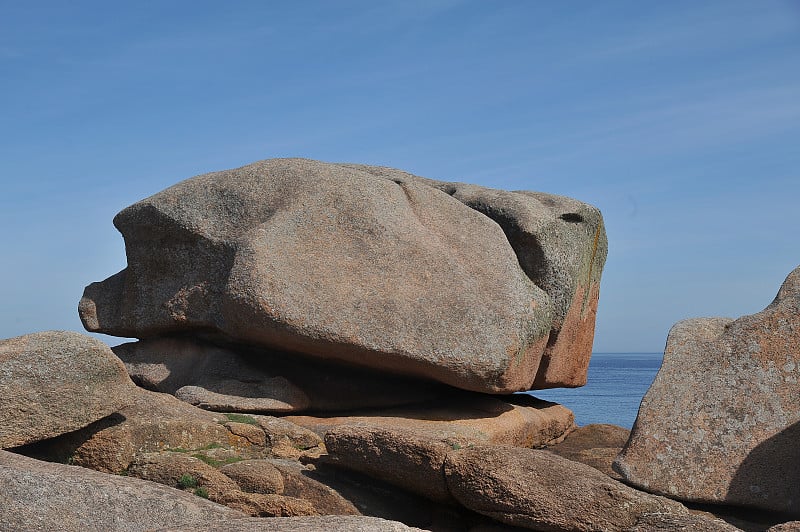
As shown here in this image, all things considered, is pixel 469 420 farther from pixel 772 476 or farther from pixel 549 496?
pixel 549 496

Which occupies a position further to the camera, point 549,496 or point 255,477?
point 255,477

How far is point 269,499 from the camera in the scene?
31.1ft

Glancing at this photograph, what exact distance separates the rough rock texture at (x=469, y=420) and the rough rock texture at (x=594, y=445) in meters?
0.45

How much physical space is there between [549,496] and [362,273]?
20.1 feet

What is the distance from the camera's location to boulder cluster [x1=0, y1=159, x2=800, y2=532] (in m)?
9.32

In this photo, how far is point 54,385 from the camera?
10273 millimetres

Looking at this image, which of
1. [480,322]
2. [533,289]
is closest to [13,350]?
[480,322]

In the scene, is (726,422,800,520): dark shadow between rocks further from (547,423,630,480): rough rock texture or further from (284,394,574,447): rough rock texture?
(284,394,574,447): rough rock texture

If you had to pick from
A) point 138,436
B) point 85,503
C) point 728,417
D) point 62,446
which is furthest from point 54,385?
point 728,417

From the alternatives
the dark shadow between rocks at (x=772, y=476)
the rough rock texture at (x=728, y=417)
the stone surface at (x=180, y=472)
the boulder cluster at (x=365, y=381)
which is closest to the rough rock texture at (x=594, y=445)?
the boulder cluster at (x=365, y=381)

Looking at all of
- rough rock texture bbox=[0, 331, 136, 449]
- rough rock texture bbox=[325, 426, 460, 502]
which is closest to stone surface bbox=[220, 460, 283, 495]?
rough rock texture bbox=[325, 426, 460, 502]

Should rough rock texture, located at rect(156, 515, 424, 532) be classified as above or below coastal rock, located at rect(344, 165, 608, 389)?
below

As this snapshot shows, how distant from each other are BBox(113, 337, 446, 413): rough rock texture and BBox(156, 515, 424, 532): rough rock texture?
7.02 metres

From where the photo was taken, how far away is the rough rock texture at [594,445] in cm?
1402
